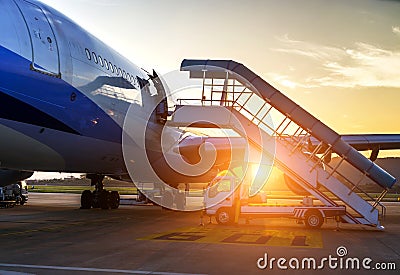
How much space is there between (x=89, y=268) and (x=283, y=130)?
33.2ft

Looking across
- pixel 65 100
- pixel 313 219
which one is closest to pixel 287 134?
pixel 313 219

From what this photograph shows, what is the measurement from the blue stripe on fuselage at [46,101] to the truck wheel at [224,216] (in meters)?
5.20

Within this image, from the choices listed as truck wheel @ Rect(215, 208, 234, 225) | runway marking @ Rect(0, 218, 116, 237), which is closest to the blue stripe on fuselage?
runway marking @ Rect(0, 218, 116, 237)

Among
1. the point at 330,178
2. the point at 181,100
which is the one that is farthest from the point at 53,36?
the point at 330,178

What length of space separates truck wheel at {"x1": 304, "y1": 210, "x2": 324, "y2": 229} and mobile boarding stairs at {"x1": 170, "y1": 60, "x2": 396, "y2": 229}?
0.50m

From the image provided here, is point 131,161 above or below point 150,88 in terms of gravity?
below

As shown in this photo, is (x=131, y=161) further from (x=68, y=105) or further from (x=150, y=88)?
(x=68, y=105)

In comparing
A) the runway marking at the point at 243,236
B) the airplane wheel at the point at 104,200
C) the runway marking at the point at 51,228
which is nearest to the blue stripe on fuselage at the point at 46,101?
the runway marking at the point at 51,228

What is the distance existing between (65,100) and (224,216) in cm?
736

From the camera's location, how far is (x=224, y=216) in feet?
58.0

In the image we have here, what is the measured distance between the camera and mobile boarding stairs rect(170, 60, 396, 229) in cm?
1659

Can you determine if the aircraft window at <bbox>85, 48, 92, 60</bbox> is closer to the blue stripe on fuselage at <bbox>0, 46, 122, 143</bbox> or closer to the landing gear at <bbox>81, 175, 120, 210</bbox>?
the blue stripe on fuselage at <bbox>0, 46, 122, 143</bbox>

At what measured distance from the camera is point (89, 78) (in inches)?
551

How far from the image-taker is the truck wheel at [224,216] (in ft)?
57.7
